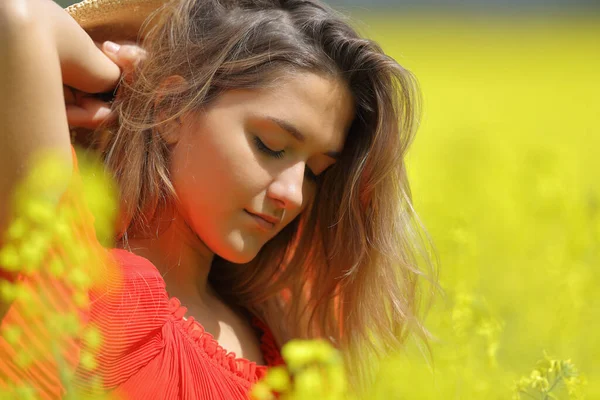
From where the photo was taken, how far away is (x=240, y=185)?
68.6 inches

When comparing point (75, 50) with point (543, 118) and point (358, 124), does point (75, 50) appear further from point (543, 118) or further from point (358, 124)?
point (543, 118)

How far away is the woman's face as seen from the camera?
1748 millimetres

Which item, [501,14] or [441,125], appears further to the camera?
[501,14]

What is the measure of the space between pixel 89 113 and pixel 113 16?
0.64 feet

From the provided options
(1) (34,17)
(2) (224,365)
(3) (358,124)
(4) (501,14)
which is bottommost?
(2) (224,365)

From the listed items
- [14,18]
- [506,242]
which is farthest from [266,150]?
[506,242]

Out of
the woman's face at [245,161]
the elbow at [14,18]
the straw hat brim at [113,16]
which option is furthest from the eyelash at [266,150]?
the elbow at [14,18]

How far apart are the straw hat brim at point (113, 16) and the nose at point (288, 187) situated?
418 mm

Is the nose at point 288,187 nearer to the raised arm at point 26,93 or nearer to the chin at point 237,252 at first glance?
the chin at point 237,252

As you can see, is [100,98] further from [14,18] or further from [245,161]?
[14,18]

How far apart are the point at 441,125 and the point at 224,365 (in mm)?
6396

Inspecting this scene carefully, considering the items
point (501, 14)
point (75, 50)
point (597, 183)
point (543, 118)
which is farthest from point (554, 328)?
point (501, 14)

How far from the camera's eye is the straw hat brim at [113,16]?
1.81 metres

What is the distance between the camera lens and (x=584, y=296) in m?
2.52
